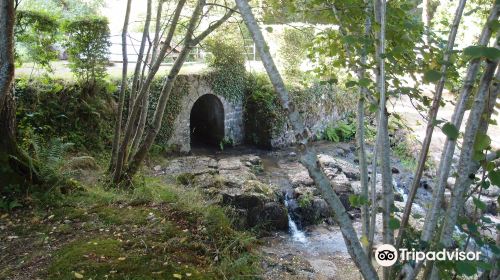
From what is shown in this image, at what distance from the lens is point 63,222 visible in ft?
14.6

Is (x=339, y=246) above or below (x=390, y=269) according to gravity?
below

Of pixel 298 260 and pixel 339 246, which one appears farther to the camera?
pixel 339 246

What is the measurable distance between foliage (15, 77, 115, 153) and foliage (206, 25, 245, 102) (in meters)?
3.55

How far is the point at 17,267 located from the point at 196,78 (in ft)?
26.9

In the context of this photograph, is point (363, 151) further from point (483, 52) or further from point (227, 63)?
point (227, 63)

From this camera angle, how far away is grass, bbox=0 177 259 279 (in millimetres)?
3480

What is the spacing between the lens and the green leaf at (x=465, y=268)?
4.79ft

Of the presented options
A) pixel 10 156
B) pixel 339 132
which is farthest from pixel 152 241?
pixel 339 132

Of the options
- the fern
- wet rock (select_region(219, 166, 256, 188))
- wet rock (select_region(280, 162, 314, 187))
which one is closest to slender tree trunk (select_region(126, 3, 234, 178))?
the fern

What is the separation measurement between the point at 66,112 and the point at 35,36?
5.35 ft

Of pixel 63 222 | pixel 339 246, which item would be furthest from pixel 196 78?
pixel 63 222

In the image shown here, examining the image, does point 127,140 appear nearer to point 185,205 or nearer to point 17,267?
point 185,205

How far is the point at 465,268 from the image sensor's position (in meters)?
1.48

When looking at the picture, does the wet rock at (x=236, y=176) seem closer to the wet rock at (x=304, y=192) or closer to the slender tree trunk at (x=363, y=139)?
the wet rock at (x=304, y=192)
